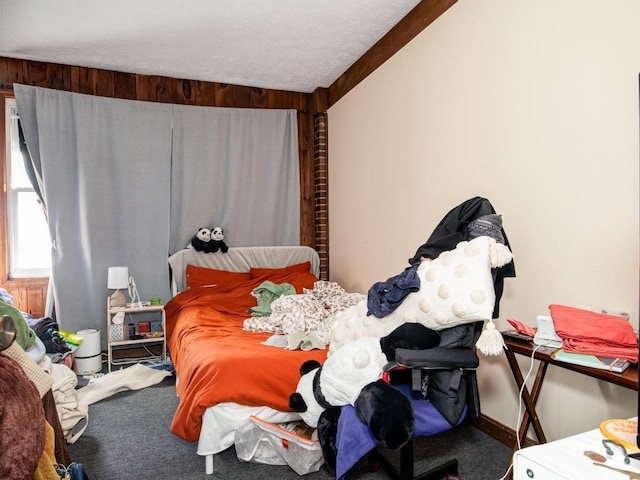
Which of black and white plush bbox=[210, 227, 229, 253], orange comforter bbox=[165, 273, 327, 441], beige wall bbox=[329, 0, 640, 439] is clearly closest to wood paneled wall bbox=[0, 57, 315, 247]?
black and white plush bbox=[210, 227, 229, 253]

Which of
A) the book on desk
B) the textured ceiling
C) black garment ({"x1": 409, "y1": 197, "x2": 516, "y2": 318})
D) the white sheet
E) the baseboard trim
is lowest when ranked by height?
the baseboard trim

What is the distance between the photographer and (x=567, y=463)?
882mm

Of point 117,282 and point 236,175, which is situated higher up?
point 236,175

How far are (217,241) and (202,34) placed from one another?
1730 millimetres

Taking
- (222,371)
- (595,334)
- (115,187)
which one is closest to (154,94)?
(115,187)

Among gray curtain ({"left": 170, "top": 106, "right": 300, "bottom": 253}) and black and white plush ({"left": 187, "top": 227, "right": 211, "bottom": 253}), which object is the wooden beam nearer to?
gray curtain ({"left": 170, "top": 106, "right": 300, "bottom": 253})

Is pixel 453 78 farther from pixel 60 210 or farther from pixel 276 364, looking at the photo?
pixel 60 210

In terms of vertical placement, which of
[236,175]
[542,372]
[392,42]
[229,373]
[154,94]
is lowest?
[229,373]

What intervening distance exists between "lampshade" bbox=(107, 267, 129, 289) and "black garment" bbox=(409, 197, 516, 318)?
2591 mm

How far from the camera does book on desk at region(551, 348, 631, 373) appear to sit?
4.53 feet

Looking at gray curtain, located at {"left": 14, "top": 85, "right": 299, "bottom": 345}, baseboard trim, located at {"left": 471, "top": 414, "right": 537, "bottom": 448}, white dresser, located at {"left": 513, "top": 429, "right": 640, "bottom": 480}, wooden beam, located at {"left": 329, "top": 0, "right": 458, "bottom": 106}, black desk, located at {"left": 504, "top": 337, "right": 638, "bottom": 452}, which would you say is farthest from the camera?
gray curtain, located at {"left": 14, "top": 85, "right": 299, "bottom": 345}

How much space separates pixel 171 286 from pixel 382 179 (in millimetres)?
2159

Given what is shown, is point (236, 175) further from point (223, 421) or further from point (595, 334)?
point (595, 334)

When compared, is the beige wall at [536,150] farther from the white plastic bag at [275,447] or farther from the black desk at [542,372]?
the white plastic bag at [275,447]
